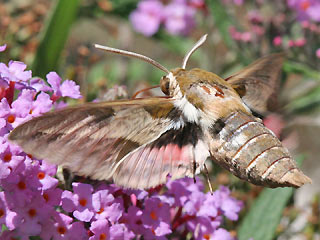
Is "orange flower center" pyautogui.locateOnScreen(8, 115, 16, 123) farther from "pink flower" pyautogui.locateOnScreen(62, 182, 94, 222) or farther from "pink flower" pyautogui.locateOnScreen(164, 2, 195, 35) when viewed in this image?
"pink flower" pyautogui.locateOnScreen(164, 2, 195, 35)

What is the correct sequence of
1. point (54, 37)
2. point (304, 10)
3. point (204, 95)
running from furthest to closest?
1. point (304, 10)
2. point (54, 37)
3. point (204, 95)

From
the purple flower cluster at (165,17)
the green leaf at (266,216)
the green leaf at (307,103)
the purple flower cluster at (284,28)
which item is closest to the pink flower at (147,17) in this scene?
the purple flower cluster at (165,17)

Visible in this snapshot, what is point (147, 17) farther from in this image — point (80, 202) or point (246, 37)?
point (80, 202)

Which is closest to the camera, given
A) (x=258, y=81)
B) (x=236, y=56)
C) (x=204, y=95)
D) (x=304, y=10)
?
(x=204, y=95)

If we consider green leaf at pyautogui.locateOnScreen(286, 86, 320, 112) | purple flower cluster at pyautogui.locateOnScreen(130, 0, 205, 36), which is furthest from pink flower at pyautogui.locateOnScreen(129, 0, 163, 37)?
green leaf at pyautogui.locateOnScreen(286, 86, 320, 112)

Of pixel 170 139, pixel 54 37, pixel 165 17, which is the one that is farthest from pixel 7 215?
pixel 165 17

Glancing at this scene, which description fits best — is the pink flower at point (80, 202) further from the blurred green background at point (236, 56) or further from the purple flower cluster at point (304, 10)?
the purple flower cluster at point (304, 10)

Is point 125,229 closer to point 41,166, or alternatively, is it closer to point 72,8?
point 41,166
